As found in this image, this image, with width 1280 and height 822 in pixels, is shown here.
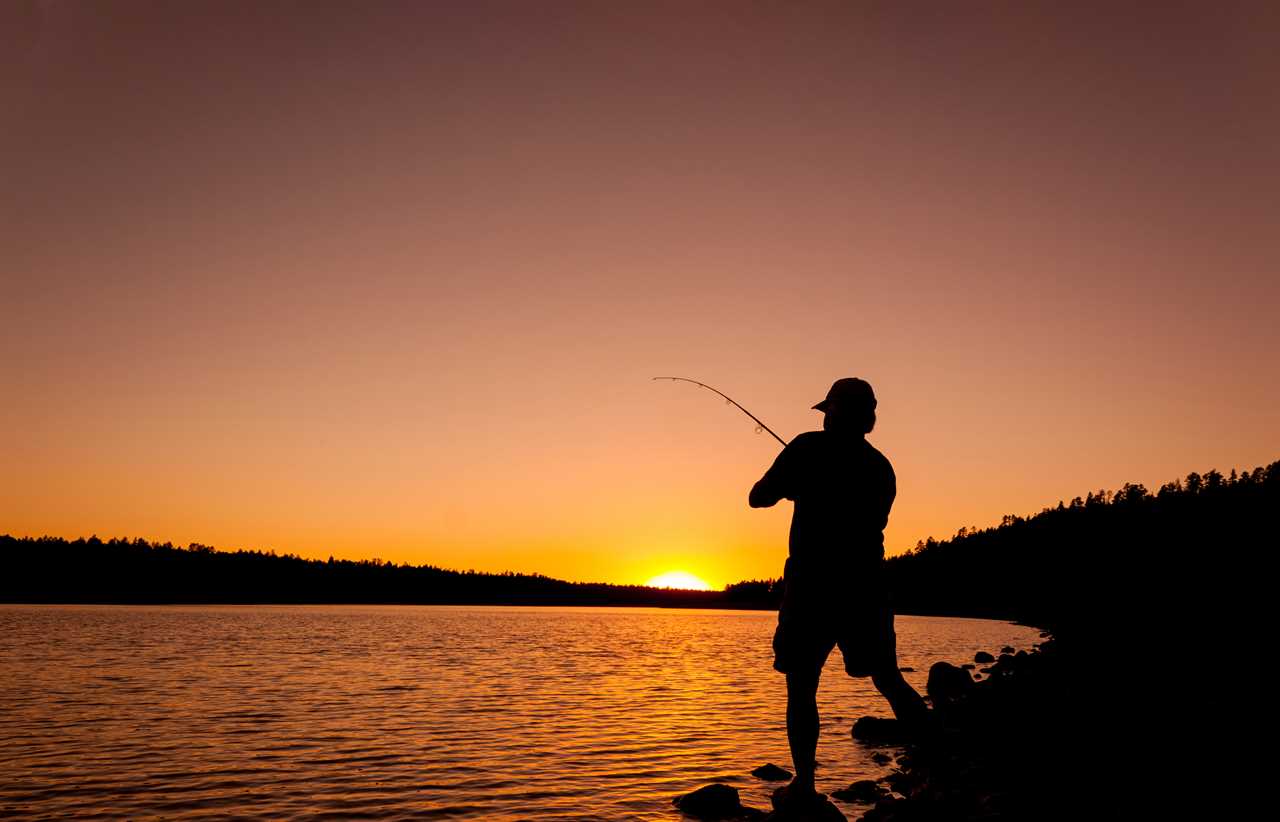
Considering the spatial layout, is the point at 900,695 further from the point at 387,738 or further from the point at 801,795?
the point at 387,738

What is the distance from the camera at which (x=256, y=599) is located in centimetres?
15788

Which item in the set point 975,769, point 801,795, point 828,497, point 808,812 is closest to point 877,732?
point 975,769

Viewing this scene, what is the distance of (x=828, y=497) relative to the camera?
5.77m

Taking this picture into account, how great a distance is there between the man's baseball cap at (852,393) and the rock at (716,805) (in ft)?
17.4

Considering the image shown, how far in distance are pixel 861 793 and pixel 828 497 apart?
228 inches

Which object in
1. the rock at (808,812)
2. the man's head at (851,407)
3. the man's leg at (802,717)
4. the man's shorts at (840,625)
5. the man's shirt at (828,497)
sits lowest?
the rock at (808,812)

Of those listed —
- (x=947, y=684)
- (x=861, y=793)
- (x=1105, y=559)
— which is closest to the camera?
(x=861, y=793)

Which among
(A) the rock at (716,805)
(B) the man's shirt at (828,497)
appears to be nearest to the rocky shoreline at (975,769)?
(A) the rock at (716,805)

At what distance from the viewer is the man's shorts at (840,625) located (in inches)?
223

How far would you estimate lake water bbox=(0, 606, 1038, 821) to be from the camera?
1044 centimetres

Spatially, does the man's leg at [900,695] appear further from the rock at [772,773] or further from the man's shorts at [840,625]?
the rock at [772,773]

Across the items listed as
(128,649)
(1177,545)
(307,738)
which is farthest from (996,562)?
(307,738)

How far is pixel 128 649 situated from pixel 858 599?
40.9 meters

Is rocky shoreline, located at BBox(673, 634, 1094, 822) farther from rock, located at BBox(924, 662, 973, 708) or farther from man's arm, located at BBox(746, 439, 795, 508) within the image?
rock, located at BBox(924, 662, 973, 708)
